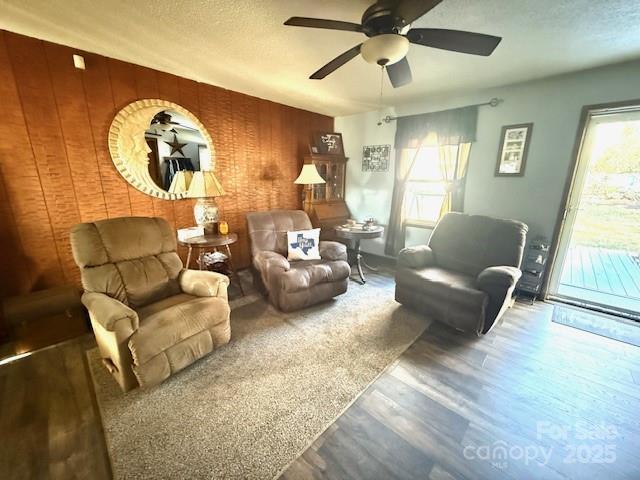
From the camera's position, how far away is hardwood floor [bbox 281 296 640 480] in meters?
1.20

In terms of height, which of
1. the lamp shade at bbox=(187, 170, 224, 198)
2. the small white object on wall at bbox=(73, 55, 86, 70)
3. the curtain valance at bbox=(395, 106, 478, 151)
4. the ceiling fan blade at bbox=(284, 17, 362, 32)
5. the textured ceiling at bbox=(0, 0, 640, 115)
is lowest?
the lamp shade at bbox=(187, 170, 224, 198)

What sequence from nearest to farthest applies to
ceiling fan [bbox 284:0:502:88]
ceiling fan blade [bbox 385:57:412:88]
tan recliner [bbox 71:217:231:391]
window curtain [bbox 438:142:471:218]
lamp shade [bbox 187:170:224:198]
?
ceiling fan [bbox 284:0:502:88]
tan recliner [bbox 71:217:231:391]
ceiling fan blade [bbox 385:57:412:88]
lamp shade [bbox 187:170:224:198]
window curtain [bbox 438:142:471:218]

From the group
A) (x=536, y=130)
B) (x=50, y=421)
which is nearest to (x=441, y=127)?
(x=536, y=130)

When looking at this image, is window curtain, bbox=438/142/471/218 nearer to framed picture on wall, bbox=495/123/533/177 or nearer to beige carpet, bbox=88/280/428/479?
framed picture on wall, bbox=495/123/533/177

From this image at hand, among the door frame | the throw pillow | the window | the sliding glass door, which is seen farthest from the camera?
the window

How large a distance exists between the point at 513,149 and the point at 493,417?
2.75 metres

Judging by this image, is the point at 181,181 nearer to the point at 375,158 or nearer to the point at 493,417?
the point at 375,158

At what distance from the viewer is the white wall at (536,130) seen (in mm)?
2363

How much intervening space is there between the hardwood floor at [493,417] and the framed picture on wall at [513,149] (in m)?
1.82

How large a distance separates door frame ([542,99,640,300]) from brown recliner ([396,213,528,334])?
67cm

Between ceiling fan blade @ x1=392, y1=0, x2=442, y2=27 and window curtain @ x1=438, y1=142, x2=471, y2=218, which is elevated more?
ceiling fan blade @ x1=392, y1=0, x2=442, y2=27

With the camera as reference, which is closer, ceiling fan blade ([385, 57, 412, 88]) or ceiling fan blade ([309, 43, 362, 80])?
ceiling fan blade ([309, 43, 362, 80])

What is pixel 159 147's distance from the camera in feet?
8.70

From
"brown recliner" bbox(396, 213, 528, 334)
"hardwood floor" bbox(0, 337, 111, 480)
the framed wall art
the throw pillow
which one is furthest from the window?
"hardwood floor" bbox(0, 337, 111, 480)
